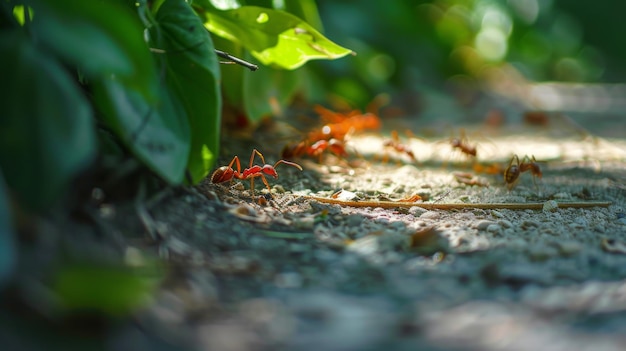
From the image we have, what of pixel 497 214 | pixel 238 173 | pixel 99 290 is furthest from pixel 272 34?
pixel 99 290

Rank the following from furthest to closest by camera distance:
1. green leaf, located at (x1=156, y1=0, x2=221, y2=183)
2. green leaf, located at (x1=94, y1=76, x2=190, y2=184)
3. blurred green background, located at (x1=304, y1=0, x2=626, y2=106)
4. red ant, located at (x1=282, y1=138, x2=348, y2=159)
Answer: blurred green background, located at (x1=304, y1=0, x2=626, y2=106) < red ant, located at (x1=282, y1=138, x2=348, y2=159) < green leaf, located at (x1=156, y1=0, x2=221, y2=183) < green leaf, located at (x1=94, y1=76, x2=190, y2=184)

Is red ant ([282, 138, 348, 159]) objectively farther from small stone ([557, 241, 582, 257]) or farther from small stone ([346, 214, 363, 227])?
small stone ([557, 241, 582, 257])

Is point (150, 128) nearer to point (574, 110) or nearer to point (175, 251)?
point (175, 251)

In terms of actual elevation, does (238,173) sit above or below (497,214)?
below

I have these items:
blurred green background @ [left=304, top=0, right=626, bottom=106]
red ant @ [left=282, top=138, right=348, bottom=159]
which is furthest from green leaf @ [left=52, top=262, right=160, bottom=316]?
blurred green background @ [left=304, top=0, right=626, bottom=106]

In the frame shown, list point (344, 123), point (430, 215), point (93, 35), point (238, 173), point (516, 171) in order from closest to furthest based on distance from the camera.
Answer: point (93, 35)
point (430, 215)
point (238, 173)
point (516, 171)
point (344, 123)

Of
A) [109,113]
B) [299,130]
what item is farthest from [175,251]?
[299,130]

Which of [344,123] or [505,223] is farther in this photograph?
[344,123]

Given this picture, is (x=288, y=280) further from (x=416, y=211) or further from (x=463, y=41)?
(x=463, y=41)

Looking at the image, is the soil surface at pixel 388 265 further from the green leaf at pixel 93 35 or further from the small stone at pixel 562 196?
the green leaf at pixel 93 35
